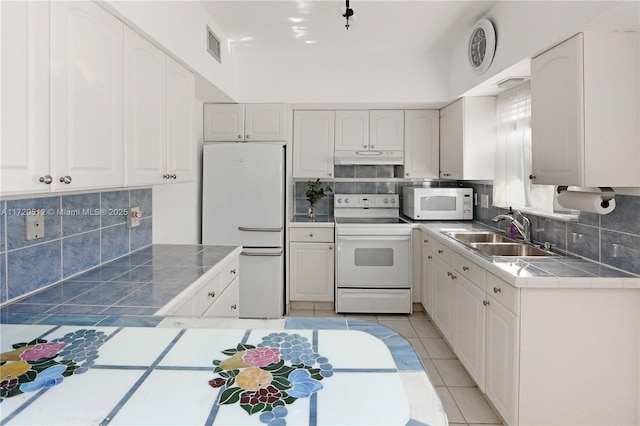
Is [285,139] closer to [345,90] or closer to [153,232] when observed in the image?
[345,90]

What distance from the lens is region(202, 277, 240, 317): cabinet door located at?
2.04 meters

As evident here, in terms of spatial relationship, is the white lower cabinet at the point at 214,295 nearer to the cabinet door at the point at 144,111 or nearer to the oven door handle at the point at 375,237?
the cabinet door at the point at 144,111

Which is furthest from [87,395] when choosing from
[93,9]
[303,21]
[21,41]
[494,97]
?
[494,97]

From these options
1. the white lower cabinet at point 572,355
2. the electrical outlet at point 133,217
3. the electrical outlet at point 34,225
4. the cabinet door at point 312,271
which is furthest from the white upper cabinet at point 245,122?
the white lower cabinet at point 572,355

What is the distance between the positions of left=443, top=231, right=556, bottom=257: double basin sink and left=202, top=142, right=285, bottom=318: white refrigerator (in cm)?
153

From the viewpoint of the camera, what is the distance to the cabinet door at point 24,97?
3.40 ft

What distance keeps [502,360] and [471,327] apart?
441mm

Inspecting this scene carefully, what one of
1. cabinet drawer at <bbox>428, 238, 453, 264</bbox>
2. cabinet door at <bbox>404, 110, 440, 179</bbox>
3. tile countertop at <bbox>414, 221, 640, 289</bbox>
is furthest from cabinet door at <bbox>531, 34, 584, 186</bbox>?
cabinet door at <bbox>404, 110, 440, 179</bbox>

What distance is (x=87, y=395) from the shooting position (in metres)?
0.79

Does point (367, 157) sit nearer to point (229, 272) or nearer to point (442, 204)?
point (442, 204)

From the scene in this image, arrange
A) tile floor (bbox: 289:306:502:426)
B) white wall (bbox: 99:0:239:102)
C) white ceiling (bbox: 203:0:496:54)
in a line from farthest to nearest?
white ceiling (bbox: 203:0:496:54), tile floor (bbox: 289:306:502:426), white wall (bbox: 99:0:239:102)

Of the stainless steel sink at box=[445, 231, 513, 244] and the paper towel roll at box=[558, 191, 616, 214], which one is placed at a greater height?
the paper towel roll at box=[558, 191, 616, 214]

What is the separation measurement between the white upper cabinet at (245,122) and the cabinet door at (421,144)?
4.23 feet

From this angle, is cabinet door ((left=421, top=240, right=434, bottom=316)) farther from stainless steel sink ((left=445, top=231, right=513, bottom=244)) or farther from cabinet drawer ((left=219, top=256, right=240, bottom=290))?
cabinet drawer ((left=219, top=256, right=240, bottom=290))
